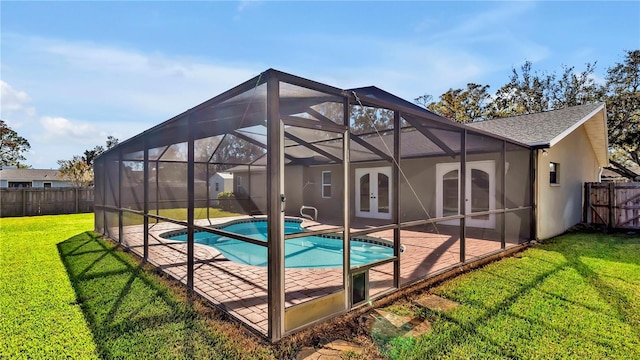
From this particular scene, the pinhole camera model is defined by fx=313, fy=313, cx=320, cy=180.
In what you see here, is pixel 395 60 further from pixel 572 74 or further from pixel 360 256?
pixel 572 74

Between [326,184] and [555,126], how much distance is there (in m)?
7.55

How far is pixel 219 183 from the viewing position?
447 inches

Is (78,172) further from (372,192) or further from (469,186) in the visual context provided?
(469,186)

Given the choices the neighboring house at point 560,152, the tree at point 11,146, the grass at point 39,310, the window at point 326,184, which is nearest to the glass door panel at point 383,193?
the window at point 326,184

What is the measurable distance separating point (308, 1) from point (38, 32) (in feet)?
19.2

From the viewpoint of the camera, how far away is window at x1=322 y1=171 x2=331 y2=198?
40.7ft

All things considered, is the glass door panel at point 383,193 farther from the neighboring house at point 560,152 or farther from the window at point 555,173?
the window at point 555,173

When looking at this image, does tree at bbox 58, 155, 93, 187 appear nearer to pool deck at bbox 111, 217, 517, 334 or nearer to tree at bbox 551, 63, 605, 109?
pool deck at bbox 111, 217, 517, 334

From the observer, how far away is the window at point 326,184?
40.7ft

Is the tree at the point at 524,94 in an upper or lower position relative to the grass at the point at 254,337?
upper

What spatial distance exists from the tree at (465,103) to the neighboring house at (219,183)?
18452 millimetres

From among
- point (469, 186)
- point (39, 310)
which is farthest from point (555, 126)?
point (39, 310)

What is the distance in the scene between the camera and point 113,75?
7969mm

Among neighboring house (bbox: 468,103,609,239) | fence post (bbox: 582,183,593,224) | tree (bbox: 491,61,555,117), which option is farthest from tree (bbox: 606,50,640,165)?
fence post (bbox: 582,183,593,224)
